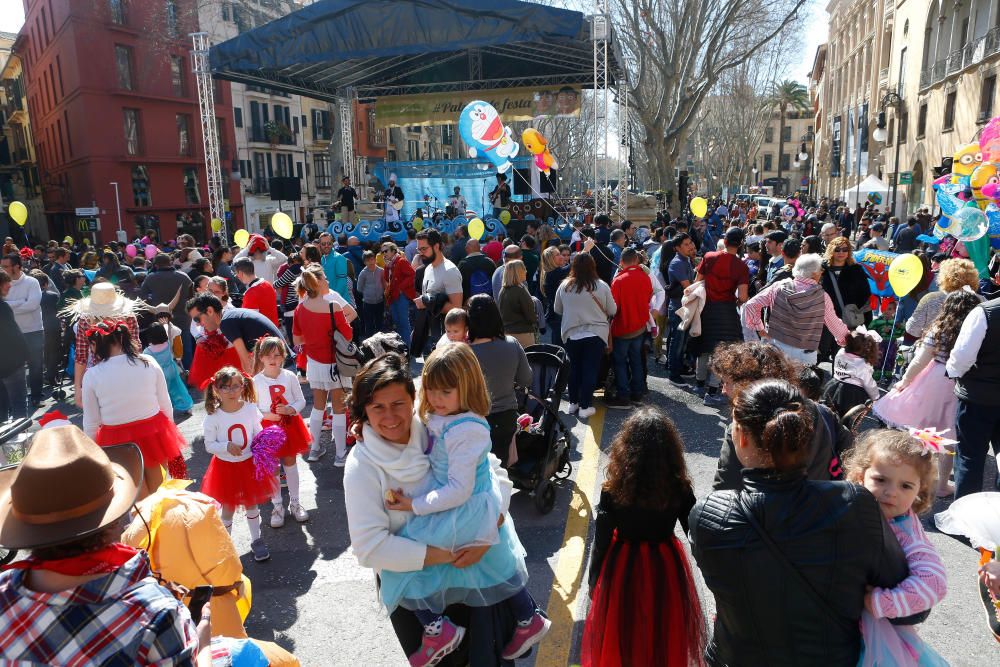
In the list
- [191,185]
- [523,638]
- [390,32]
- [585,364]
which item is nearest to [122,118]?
[191,185]

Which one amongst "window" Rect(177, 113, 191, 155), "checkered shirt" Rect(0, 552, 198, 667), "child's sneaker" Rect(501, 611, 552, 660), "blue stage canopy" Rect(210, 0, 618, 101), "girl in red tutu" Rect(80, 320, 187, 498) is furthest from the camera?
"window" Rect(177, 113, 191, 155)

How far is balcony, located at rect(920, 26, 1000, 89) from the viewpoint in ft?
73.3

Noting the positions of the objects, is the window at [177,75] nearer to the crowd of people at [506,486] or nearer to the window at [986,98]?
the crowd of people at [506,486]

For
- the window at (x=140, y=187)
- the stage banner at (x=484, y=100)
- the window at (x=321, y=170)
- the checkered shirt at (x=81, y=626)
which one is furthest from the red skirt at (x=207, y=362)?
the window at (x=321, y=170)

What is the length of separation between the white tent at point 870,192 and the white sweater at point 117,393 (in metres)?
28.1

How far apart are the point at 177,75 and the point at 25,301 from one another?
29.3 metres

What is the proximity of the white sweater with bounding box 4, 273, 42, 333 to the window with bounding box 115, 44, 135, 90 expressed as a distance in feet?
88.0

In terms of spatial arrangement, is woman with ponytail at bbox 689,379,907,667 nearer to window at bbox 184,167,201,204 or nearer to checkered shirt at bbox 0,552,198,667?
checkered shirt at bbox 0,552,198,667

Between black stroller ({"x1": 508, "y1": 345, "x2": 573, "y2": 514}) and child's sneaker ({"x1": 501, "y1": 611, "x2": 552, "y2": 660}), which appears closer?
child's sneaker ({"x1": 501, "y1": 611, "x2": 552, "y2": 660})

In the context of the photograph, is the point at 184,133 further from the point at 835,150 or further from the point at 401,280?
the point at 835,150

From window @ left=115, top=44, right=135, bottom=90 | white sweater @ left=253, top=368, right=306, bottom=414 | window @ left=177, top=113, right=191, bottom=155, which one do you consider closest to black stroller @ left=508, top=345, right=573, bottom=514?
white sweater @ left=253, top=368, right=306, bottom=414

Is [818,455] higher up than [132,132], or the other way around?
[132,132]

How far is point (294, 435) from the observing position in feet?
15.2

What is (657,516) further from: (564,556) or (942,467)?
(942,467)
